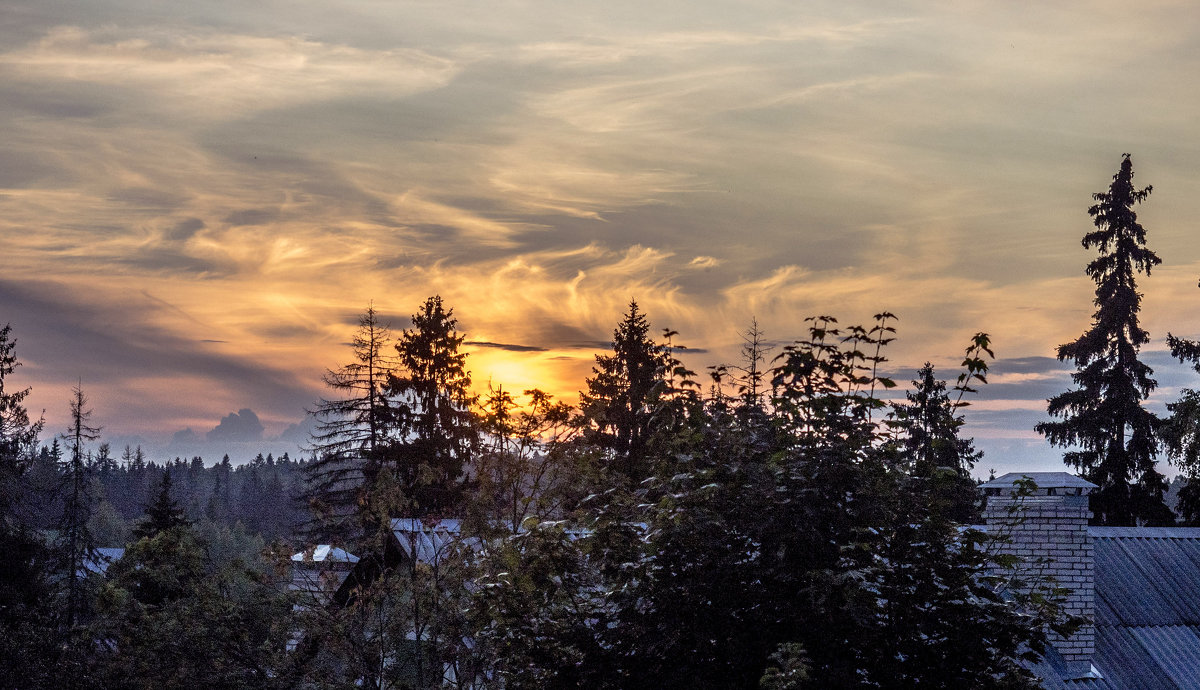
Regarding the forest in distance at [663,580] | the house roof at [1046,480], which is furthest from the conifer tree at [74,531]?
the house roof at [1046,480]

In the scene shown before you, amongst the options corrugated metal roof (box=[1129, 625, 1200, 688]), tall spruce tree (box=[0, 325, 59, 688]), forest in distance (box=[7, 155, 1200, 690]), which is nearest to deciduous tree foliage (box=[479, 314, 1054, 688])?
forest in distance (box=[7, 155, 1200, 690])

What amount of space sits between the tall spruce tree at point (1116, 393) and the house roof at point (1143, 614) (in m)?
18.8

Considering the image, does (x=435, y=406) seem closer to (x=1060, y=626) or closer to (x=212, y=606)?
(x=212, y=606)

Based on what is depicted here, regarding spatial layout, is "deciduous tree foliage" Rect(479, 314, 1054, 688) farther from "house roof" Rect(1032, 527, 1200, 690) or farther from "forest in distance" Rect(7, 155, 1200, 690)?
"house roof" Rect(1032, 527, 1200, 690)

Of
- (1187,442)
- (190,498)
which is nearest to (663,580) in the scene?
(1187,442)

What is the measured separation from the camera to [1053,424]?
1454 inches

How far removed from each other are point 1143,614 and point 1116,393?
22605 millimetres

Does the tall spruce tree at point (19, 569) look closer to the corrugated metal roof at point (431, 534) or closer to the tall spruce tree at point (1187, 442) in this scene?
the corrugated metal roof at point (431, 534)

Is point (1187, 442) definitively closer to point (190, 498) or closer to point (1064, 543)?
point (1064, 543)

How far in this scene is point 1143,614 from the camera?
15219 millimetres

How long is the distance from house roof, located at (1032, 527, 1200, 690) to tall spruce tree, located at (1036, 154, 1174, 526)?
1876 cm

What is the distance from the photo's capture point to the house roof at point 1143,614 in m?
13.9

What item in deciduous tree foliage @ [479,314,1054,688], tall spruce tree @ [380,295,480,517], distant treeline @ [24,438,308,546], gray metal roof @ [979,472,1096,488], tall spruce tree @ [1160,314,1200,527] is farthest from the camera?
distant treeline @ [24,438,308,546]

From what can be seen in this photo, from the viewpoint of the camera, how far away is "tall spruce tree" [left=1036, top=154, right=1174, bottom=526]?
35062 millimetres
